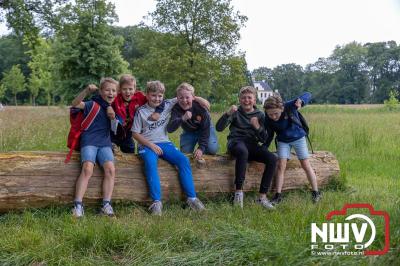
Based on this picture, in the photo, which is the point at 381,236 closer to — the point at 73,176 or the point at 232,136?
the point at 232,136

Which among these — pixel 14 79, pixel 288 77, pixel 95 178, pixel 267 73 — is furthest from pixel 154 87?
pixel 267 73

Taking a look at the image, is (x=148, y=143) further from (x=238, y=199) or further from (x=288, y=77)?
(x=288, y=77)

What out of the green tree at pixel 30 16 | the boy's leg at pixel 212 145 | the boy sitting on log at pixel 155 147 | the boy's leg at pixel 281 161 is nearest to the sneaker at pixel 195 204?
the boy sitting on log at pixel 155 147

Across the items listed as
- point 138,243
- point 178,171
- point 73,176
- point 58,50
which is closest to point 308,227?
point 138,243

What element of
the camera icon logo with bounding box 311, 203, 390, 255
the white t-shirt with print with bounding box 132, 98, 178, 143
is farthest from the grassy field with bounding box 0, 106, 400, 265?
the white t-shirt with print with bounding box 132, 98, 178, 143

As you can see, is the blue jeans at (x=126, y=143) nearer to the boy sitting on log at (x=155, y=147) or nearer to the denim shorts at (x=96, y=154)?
the boy sitting on log at (x=155, y=147)

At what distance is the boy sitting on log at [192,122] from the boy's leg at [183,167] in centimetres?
23

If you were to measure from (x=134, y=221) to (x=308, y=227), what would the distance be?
1.74m

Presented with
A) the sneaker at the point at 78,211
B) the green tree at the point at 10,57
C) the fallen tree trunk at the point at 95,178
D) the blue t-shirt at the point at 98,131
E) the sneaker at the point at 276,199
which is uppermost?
the green tree at the point at 10,57

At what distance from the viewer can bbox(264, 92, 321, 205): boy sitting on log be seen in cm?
572

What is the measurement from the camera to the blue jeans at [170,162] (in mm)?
5191

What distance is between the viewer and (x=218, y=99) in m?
28.1

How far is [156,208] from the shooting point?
499cm

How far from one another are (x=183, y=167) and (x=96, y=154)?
3.54 feet
